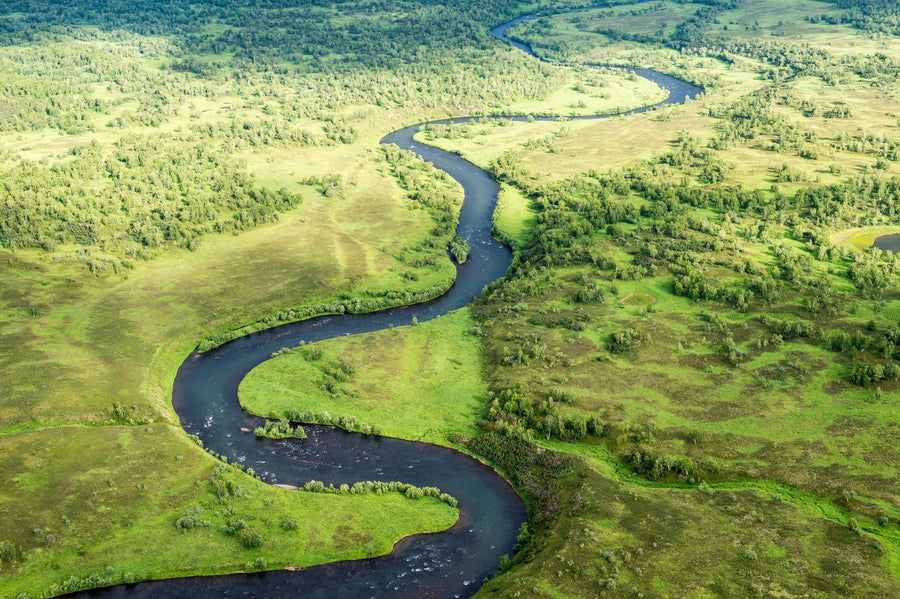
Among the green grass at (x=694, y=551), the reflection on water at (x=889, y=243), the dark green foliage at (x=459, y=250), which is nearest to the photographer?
the green grass at (x=694, y=551)

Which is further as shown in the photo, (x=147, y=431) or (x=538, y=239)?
(x=538, y=239)

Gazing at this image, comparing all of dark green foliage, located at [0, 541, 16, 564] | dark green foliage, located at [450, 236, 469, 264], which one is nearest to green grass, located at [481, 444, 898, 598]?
dark green foliage, located at [0, 541, 16, 564]

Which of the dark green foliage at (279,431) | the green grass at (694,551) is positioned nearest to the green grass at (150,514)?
the dark green foliage at (279,431)

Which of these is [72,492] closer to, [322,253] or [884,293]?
[322,253]

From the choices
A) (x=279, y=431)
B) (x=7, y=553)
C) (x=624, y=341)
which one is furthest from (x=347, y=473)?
(x=624, y=341)

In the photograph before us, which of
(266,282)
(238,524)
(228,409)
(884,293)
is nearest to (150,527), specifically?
(238,524)

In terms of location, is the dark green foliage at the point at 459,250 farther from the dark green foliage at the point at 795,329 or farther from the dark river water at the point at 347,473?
the dark green foliage at the point at 795,329

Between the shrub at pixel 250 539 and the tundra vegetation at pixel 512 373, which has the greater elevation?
the tundra vegetation at pixel 512 373
